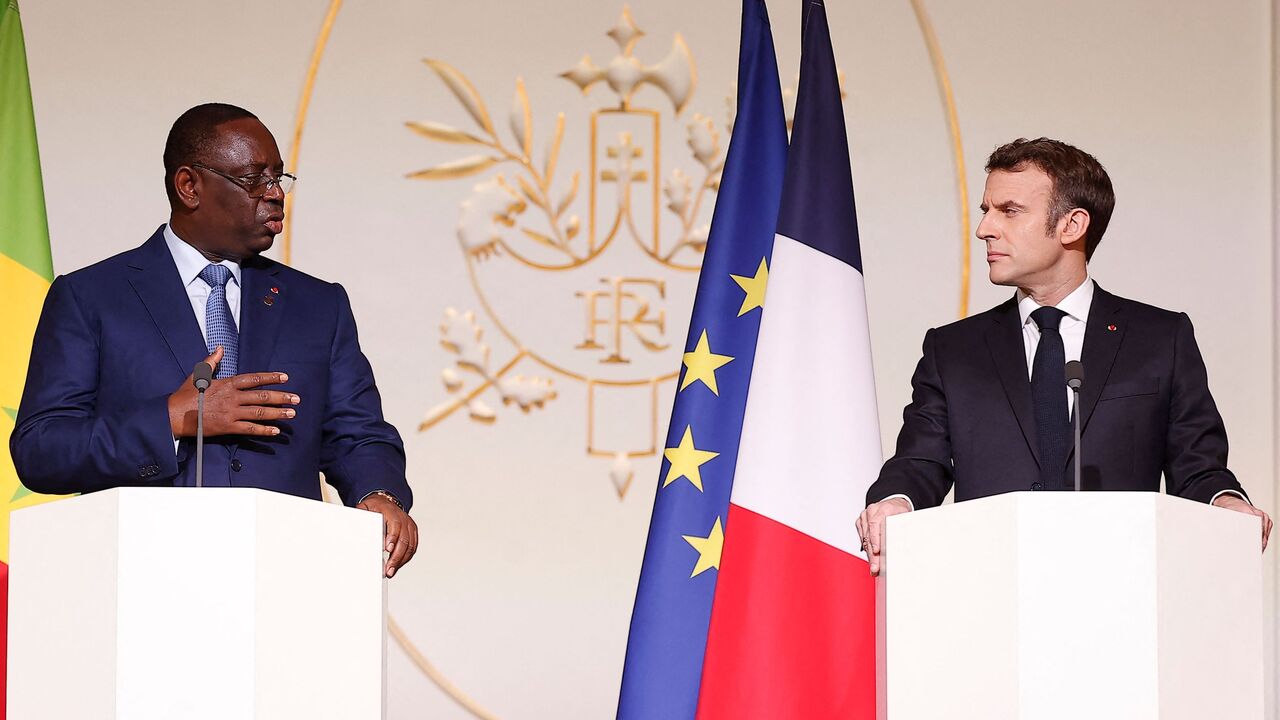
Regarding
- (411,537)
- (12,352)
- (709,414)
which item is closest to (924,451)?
(709,414)

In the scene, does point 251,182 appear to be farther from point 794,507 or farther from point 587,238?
point 587,238

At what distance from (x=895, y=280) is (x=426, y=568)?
1408 millimetres

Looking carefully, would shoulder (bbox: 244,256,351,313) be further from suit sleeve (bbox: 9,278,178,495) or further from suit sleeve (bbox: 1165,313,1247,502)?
suit sleeve (bbox: 1165,313,1247,502)

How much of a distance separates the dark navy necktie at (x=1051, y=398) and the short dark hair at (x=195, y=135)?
4.81 feet

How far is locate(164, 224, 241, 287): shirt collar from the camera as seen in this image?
120 inches

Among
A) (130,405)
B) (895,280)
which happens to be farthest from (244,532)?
Answer: (895,280)

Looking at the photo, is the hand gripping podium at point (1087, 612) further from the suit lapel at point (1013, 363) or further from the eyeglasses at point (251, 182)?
the eyeglasses at point (251, 182)

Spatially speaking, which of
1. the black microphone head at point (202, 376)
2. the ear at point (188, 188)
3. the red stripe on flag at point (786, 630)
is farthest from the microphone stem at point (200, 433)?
the red stripe on flag at point (786, 630)

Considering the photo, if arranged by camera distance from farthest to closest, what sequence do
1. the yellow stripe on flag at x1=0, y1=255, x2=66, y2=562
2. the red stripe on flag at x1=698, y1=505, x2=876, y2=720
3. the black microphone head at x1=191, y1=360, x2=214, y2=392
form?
the yellow stripe on flag at x1=0, y1=255, x2=66, y2=562, the red stripe on flag at x1=698, y1=505, x2=876, y2=720, the black microphone head at x1=191, y1=360, x2=214, y2=392

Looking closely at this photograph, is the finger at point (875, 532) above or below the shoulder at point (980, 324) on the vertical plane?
below

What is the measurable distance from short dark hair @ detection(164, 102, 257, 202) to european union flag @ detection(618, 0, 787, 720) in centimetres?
116

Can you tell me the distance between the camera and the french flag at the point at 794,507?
3480 millimetres

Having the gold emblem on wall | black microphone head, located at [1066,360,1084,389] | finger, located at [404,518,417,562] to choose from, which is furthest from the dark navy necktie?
the gold emblem on wall

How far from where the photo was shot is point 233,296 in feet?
10.1
